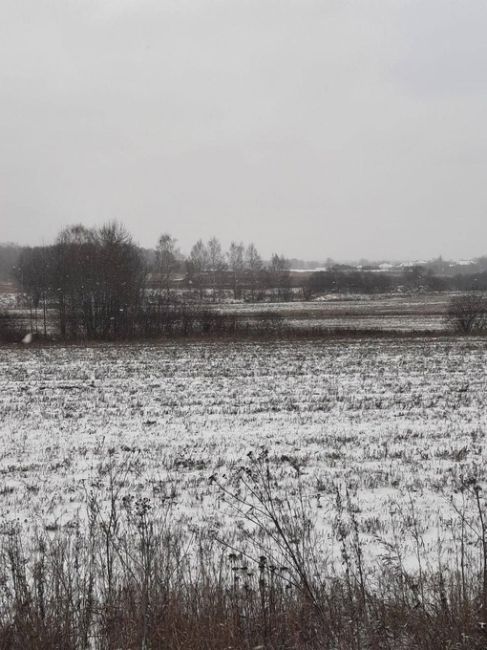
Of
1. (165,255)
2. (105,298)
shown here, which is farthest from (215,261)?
(105,298)

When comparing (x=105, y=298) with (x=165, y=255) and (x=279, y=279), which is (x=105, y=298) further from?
(x=279, y=279)

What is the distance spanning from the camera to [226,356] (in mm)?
25594

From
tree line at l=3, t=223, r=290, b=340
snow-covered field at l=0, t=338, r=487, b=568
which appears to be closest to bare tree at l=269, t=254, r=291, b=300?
tree line at l=3, t=223, r=290, b=340

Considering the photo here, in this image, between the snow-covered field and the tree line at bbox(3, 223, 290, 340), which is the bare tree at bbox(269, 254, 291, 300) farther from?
the snow-covered field

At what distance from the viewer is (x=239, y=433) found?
11055 mm

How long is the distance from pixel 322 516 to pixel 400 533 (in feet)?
2.99

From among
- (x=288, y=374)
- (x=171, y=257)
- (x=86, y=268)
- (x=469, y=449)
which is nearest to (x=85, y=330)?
(x=86, y=268)

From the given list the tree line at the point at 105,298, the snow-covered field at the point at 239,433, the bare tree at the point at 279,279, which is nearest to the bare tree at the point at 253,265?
the bare tree at the point at 279,279

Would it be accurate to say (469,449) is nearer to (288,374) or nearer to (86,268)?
(288,374)

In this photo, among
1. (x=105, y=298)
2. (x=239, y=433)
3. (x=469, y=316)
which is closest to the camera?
(x=239, y=433)

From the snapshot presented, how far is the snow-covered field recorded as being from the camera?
23.1ft

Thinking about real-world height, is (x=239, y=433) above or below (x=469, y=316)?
below

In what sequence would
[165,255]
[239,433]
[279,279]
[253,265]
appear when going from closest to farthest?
[239,433] → [165,255] → [279,279] → [253,265]

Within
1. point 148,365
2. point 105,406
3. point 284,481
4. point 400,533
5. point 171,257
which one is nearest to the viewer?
point 400,533
